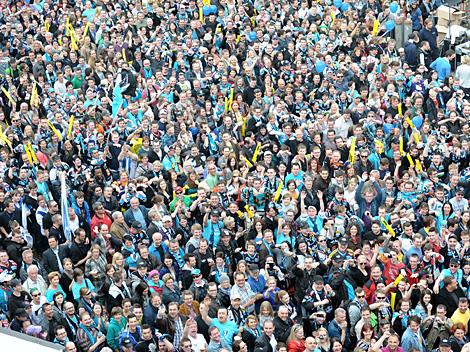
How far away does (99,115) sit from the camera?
820 inches

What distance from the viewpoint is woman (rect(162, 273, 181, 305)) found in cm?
1602

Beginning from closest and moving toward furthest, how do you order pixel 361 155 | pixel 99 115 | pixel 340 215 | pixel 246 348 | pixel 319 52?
pixel 246 348, pixel 340 215, pixel 361 155, pixel 99 115, pixel 319 52

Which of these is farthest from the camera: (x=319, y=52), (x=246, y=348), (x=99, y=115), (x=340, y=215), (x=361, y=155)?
(x=319, y=52)

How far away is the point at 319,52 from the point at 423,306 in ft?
26.9

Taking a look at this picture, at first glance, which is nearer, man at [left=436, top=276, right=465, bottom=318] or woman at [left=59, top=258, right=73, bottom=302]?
man at [left=436, top=276, right=465, bottom=318]

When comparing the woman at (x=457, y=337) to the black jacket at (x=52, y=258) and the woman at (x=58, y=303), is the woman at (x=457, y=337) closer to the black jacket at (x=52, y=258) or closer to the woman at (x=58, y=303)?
the woman at (x=58, y=303)

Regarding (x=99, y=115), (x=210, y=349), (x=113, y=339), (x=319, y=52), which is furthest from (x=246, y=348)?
(x=319, y=52)

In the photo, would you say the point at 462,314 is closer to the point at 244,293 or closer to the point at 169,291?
the point at 244,293

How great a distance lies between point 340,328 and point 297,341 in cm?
62

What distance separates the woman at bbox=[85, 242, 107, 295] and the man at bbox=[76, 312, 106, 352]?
97 cm

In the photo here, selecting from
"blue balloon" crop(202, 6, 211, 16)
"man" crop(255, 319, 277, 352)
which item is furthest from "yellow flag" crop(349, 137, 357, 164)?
"blue balloon" crop(202, 6, 211, 16)

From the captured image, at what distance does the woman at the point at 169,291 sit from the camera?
16.0m

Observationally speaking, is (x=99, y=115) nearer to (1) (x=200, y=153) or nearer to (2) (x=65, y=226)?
(1) (x=200, y=153)

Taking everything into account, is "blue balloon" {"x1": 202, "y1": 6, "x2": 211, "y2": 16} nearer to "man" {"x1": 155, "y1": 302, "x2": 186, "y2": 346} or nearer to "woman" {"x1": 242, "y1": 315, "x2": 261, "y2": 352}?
"man" {"x1": 155, "y1": 302, "x2": 186, "y2": 346}
